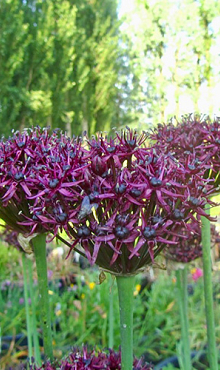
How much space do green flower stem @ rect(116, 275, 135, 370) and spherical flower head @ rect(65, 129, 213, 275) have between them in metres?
0.03

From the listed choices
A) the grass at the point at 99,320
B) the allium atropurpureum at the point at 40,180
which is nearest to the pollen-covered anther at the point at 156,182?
the allium atropurpureum at the point at 40,180

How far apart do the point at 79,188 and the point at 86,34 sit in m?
19.2

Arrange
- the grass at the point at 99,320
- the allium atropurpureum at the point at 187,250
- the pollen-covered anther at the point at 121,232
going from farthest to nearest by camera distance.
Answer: the grass at the point at 99,320 < the allium atropurpureum at the point at 187,250 < the pollen-covered anther at the point at 121,232

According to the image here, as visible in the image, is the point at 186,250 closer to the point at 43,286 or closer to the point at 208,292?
the point at 208,292

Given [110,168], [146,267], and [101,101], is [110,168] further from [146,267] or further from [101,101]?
[101,101]

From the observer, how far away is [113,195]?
0.66 metres

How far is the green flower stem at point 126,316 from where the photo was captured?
74cm

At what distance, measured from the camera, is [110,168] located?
71cm

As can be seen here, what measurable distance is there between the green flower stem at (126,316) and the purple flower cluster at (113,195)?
0.10 ft

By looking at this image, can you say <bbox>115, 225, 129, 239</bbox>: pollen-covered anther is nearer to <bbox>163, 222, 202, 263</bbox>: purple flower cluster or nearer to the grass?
<bbox>163, 222, 202, 263</bbox>: purple flower cluster

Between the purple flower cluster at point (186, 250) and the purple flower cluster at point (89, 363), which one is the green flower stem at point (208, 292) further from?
the purple flower cluster at point (186, 250)

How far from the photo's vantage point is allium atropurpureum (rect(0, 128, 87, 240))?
2.30 ft

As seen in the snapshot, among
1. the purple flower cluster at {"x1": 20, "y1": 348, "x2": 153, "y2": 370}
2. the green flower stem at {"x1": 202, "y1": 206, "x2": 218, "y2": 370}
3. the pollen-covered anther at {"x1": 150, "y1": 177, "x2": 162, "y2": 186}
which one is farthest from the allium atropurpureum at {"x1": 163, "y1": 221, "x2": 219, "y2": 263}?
the pollen-covered anther at {"x1": 150, "y1": 177, "x2": 162, "y2": 186}

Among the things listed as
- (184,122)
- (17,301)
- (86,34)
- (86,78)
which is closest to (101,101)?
(86,78)
